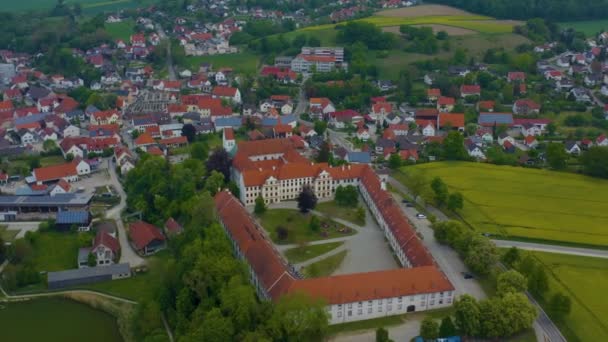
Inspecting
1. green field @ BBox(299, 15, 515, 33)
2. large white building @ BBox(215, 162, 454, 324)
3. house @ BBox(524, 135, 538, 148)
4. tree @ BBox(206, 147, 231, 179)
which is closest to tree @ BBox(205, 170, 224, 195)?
tree @ BBox(206, 147, 231, 179)

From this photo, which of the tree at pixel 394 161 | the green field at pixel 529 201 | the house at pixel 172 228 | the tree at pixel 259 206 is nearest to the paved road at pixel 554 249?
the green field at pixel 529 201

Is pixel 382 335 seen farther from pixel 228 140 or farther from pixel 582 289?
pixel 228 140

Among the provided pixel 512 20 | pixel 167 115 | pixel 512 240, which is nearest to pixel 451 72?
pixel 512 20

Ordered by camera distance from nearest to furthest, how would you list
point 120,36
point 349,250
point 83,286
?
1. point 83,286
2. point 349,250
3. point 120,36

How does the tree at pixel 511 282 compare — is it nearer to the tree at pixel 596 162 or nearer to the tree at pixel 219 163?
the tree at pixel 596 162

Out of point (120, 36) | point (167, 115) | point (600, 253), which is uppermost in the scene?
point (120, 36)

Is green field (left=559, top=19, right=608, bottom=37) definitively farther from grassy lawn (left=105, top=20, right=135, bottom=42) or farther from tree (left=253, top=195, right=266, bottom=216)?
tree (left=253, top=195, right=266, bottom=216)

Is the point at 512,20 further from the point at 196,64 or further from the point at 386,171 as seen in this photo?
the point at 386,171
